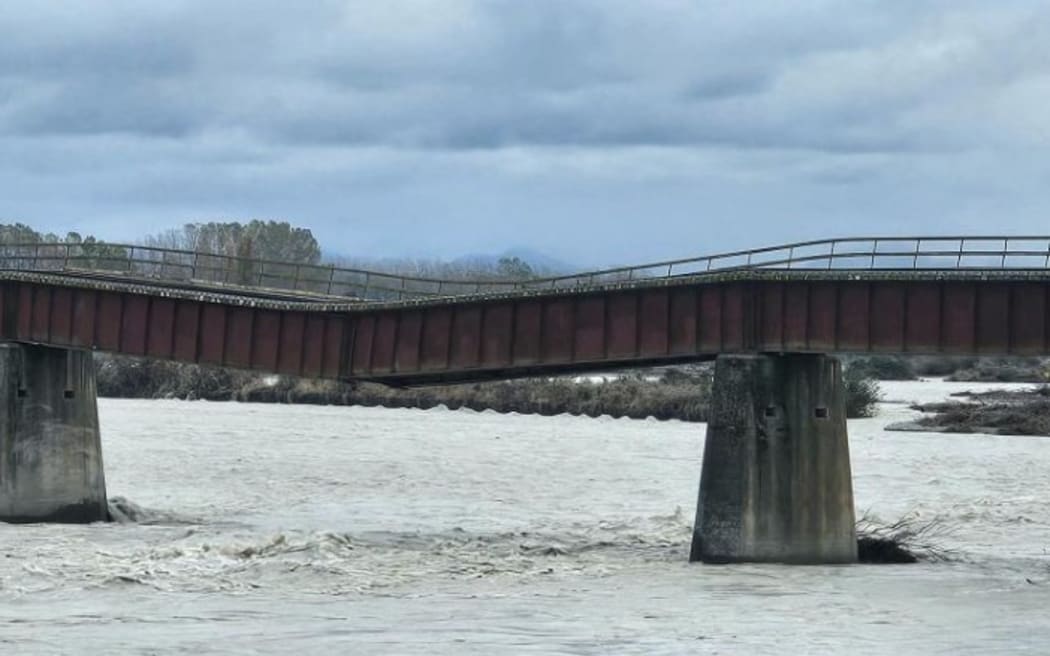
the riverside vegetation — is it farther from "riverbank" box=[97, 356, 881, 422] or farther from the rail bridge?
the rail bridge

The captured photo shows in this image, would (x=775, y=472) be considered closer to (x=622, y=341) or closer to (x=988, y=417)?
(x=622, y=341)

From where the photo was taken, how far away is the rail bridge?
3903 cm

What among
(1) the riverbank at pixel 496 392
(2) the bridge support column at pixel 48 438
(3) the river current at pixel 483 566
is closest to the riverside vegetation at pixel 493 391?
(1) the riverbank at pixel 496 392

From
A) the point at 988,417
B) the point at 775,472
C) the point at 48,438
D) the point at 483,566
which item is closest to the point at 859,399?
the point at 988,417

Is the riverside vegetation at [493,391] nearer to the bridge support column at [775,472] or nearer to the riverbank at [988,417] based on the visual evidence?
the riverbank at [988,417]

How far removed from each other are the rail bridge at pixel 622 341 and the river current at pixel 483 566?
59.2 inches

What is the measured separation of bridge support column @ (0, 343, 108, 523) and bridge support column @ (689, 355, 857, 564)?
16.7m

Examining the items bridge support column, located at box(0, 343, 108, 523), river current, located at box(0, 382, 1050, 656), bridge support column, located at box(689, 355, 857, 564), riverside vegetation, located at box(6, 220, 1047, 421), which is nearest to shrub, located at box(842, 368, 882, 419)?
riverside vegetation, located at box(6, 220, 1047, 421)

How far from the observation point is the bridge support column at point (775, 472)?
1529 inches

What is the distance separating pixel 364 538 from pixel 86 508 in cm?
727

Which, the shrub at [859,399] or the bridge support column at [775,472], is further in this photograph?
the shrub at [859,399]

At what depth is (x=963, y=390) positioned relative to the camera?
122 m

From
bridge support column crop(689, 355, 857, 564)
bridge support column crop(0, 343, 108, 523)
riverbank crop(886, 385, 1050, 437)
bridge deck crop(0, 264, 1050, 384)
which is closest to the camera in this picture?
bridge support column crop(689, 355, 857, 564)

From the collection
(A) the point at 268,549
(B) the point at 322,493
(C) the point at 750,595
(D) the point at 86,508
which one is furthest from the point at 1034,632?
(B) the point at 322,493
